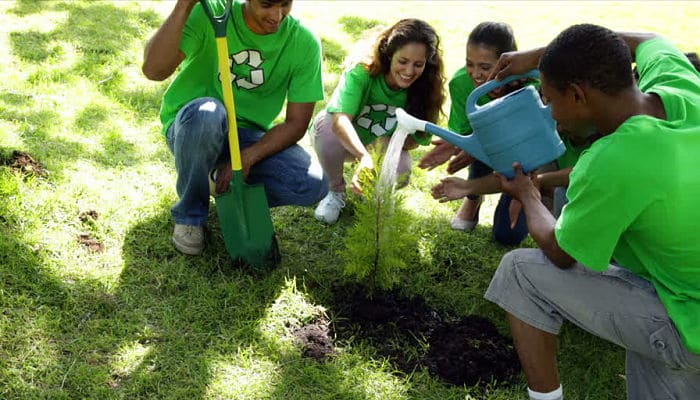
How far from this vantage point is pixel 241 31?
3.14 meters

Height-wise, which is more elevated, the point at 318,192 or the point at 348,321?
the point at 318,192

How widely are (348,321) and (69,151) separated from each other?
73.9 inches

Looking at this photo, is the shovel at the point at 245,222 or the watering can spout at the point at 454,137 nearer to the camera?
the watering can spout at the point at 454,137

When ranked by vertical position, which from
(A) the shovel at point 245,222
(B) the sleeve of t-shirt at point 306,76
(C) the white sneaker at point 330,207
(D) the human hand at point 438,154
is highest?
(B) the sleeve of t-shirt at point 306,76

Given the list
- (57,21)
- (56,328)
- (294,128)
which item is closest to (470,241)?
(294,128)

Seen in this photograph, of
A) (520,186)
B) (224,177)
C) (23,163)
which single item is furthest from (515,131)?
(23,163)

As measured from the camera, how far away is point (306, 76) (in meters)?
3.25

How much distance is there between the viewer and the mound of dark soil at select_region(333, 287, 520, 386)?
282cm

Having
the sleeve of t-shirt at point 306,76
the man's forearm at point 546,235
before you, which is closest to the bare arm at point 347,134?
the sleeve of t-shirt at point 306,76

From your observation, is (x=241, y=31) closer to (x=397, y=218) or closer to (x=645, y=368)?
(x=397, y=218)

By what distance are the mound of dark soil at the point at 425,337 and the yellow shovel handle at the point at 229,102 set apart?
0.76 meters

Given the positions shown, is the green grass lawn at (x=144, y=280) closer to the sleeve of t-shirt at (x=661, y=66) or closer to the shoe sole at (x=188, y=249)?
the shoe sole at (x=188, y=249)

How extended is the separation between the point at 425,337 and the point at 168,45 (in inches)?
64.1

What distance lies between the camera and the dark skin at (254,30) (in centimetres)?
291
